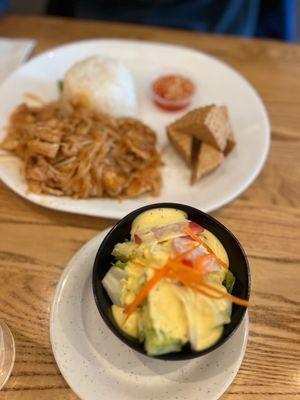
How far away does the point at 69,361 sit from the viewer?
0.95m

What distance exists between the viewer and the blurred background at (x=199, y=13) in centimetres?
223

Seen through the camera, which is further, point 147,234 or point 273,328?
point 273,328

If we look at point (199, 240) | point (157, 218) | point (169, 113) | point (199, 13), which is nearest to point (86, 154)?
point (169, 113)

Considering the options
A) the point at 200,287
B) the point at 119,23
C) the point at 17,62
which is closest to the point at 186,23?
the point at 119,23

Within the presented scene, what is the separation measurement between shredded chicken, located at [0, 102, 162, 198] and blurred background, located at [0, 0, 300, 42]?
2.86 feet

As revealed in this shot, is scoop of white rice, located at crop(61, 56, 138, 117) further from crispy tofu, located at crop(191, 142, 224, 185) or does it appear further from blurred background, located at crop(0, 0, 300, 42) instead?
blurred background, located at crop(0, 0, 300, 42)

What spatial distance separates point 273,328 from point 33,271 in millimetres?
678

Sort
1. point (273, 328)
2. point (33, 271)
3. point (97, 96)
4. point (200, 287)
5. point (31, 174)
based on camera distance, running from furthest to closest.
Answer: point (97, 96) → point (31, 174) → point (33, 271) → point (273, 328) → point (200, 287)

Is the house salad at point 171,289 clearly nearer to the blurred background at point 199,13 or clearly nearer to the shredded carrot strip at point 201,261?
the shredded carrot strip at point 201,261

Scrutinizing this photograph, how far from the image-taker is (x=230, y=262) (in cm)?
100

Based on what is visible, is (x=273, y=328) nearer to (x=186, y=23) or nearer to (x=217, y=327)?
(x=217, y=327)

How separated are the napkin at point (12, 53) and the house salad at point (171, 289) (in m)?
1.29

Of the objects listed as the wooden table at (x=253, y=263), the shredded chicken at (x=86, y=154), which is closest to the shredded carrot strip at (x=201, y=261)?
the wooden table at (x=253, y=263)

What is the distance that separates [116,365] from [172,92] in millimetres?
1170
